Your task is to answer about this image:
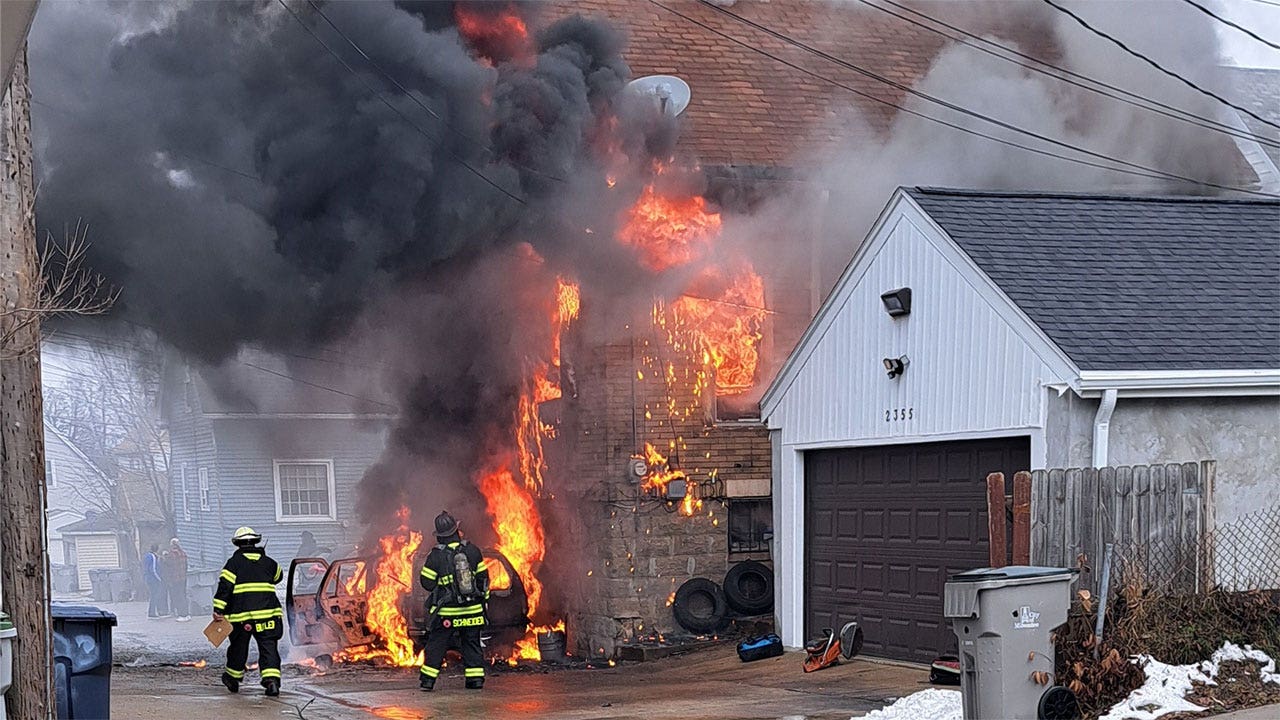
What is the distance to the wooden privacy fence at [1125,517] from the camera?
896 centimetres

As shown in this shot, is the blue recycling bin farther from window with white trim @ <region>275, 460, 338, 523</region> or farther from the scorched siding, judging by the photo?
window with white trim @ <region>275, 460, 338, 523</region>

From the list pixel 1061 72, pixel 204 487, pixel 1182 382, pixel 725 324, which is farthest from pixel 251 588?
pixel 204 487

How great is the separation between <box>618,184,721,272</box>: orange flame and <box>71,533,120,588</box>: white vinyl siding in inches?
1105

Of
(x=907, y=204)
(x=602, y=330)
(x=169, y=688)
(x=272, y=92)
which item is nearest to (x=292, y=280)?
(x=272, y=92)

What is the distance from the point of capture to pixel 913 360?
11.7m

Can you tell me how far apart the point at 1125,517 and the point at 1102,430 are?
1.16 meters

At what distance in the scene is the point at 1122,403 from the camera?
10.1 m

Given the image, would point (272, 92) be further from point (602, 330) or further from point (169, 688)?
point (169, 688)

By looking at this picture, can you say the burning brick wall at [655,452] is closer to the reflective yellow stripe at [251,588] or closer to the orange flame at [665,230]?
the orange flame at [665,230]

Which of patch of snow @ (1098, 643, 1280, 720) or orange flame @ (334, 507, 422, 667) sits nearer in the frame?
patch of snow @ (1098, 643, 1280, 720)

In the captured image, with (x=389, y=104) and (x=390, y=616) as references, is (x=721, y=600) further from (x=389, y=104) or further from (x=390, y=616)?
(x=389, y=104)

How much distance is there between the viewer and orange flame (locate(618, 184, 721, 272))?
1523 cm

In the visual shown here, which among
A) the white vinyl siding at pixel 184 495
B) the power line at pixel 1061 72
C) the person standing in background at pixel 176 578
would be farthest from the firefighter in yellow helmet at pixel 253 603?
the white vinyl siding at pixel 184 495

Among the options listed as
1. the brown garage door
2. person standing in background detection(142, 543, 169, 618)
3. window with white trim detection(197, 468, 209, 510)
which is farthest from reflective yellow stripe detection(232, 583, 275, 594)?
window with white trim detection(197, 468, 209, 510)
